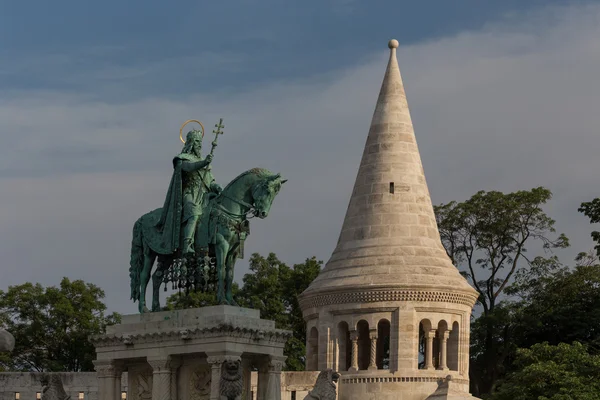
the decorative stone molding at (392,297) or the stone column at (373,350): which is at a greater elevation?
the decorative stone molding at (392,297)

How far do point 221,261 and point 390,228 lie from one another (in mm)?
18472

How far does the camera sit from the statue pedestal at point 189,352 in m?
34.1

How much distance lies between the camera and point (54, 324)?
61531mm

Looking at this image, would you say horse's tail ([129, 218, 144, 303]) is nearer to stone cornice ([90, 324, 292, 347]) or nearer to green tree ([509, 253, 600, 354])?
stone cornice ([90, 324, 292, 347])

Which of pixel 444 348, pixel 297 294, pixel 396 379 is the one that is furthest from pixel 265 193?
pixel 297 294

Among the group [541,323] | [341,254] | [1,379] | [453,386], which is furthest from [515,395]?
[1,379]

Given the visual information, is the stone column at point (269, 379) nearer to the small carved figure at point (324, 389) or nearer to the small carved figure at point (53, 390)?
the small carved figure at point (324, 389)

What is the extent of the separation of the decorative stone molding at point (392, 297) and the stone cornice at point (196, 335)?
15.5 m

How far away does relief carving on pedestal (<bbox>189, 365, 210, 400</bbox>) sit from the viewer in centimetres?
3469

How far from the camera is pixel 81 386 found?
4591 cm

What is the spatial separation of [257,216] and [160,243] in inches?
95.6

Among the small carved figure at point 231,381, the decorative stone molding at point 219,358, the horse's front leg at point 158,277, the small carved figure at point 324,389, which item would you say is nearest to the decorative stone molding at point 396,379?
the horse's front leg at point 158,277

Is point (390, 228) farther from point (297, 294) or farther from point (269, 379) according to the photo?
point (269, 379)

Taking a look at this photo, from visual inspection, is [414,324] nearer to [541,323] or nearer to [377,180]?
[377,180]
